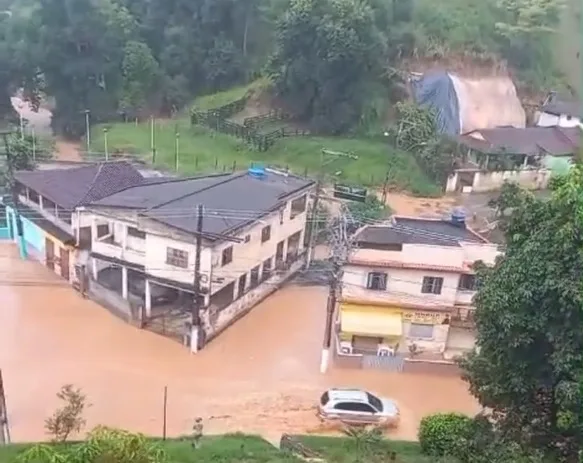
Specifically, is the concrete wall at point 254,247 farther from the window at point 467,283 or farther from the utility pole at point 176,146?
the utility pole at point 176,146

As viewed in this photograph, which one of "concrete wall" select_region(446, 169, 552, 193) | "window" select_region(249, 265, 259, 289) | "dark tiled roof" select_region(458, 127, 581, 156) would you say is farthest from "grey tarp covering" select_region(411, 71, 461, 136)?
"window" select_region(249, 265, 259, 289)

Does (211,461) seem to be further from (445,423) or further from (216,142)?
(216,142)

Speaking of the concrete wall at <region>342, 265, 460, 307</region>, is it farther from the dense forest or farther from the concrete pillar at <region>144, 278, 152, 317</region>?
the dense forest

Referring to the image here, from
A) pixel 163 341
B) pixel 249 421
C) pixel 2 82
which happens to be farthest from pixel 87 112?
pixel 249 421

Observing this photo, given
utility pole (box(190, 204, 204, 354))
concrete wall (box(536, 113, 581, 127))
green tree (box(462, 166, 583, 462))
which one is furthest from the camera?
concrete wall (box(536, 113, 581, 127))

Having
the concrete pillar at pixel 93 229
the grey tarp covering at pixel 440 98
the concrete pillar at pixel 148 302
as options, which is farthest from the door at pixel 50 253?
the grey tarp covering at pixel 440 98

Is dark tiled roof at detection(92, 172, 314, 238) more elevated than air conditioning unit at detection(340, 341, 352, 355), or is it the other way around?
dark tiled roof at detection(92, 172, 314, 238)

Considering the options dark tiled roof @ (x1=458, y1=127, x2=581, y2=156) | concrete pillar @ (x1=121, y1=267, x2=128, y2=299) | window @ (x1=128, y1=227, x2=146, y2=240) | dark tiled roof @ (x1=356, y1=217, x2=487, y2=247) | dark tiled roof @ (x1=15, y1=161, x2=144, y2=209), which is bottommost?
concrete pillar @ (x1=121, y1=267, x2=128, y2=299)
